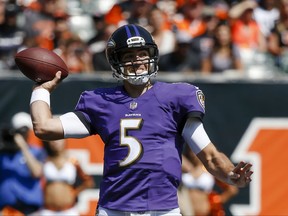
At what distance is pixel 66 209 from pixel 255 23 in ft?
14.8

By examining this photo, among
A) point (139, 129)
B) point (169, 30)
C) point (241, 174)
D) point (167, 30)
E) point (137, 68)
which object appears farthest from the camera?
point (169, 30)

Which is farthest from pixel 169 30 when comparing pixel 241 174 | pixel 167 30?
pixel 241 174

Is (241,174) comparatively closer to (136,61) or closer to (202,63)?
(136,61)

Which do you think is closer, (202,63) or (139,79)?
(139,79)

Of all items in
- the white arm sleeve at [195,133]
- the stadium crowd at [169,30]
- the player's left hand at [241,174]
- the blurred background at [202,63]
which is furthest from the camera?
the stadium crowd at [169,30]

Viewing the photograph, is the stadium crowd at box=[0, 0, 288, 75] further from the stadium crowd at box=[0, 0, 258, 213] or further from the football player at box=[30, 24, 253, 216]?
the football player at box=[30, 24, 253, 216]

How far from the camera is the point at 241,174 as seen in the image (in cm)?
439

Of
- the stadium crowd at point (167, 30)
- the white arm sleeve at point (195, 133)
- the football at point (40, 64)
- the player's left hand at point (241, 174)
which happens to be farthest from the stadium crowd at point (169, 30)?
the player's left hand at point (241, 174)

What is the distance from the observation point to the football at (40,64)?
4641 mm

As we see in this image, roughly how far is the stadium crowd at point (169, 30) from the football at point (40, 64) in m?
5.09

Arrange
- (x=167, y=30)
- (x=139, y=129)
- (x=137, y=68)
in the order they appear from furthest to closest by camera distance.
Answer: (x=167, y=30), (x=137, y=68), (x=139, y=129)

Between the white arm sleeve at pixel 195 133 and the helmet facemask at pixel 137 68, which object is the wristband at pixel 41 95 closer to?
the helmet facemask at pixel 137 68

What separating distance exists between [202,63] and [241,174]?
219 inches

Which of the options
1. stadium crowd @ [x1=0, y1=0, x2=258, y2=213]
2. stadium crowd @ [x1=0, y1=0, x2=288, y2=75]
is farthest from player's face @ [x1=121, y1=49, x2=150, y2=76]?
stadium crowd @ [x1=0, y1=0, x2=288, y2=75]
